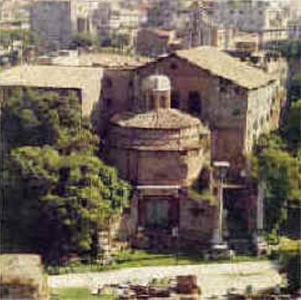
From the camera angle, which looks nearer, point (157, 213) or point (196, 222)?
point (196, 222)

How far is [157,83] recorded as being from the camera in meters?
21.0

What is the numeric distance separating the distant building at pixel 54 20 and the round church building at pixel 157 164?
23.3 meters

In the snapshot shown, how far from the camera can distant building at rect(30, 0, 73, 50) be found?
44.2 meters

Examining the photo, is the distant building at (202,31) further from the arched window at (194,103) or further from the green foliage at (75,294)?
the green foliage at (75,294)

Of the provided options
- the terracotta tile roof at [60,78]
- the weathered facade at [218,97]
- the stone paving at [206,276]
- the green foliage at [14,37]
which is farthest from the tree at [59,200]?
the green foliage at [14,37]

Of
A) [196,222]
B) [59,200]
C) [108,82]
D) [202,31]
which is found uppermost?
[202,31]

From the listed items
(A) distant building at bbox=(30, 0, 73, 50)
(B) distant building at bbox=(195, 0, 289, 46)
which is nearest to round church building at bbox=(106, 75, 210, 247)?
(A) distant building at bbox=(30, 0, 73, 50)

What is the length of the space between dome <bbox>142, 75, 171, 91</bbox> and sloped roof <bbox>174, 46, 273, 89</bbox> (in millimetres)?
1020

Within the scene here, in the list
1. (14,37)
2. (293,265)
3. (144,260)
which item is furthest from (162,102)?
(14,37)

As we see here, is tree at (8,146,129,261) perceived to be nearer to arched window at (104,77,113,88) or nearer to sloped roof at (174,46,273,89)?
arched window at (104,77,113,88)

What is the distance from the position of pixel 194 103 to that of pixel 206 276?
5520 millimetres

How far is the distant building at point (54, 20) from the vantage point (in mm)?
44188

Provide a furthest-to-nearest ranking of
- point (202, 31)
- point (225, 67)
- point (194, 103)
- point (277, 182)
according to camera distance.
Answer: point (202, 31)
point (225, 67)
point (194, 103)
point (277, 182)

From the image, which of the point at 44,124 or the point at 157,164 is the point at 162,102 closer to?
the point at 157,164
